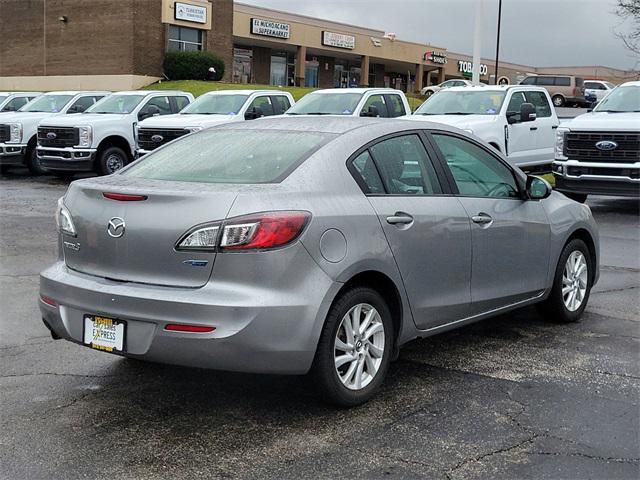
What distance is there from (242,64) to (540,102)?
44.9 metres

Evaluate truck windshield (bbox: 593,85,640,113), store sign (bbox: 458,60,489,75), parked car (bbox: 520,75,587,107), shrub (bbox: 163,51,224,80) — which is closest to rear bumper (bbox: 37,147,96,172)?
truck windshield (bbox: 593,85,640,113)

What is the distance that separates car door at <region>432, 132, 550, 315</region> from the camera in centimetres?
565

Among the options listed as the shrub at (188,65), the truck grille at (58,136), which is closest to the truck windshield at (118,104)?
the truck grille at (58,136)

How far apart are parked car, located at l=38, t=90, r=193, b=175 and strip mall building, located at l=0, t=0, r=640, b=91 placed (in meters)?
24.1

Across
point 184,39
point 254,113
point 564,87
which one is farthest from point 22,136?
point 564,87

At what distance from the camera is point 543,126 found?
16.7m

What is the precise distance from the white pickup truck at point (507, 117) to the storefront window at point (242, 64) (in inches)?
1719

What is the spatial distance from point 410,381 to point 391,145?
4.89 ft

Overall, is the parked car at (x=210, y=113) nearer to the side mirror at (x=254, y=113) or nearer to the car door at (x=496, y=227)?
the side mirror at (x=254, y=113)

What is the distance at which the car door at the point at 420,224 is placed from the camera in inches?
197

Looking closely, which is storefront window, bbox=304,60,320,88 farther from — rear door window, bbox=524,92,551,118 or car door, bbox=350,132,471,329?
car door, bbox=350,132,471,329

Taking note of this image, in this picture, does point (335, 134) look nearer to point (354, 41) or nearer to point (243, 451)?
point (243, 451)

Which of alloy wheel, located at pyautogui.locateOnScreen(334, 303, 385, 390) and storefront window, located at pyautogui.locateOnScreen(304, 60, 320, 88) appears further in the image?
storefront window, located at pyautogui.locateOnScreen(304, 60, 320, 88)

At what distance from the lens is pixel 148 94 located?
19797 millimetres
